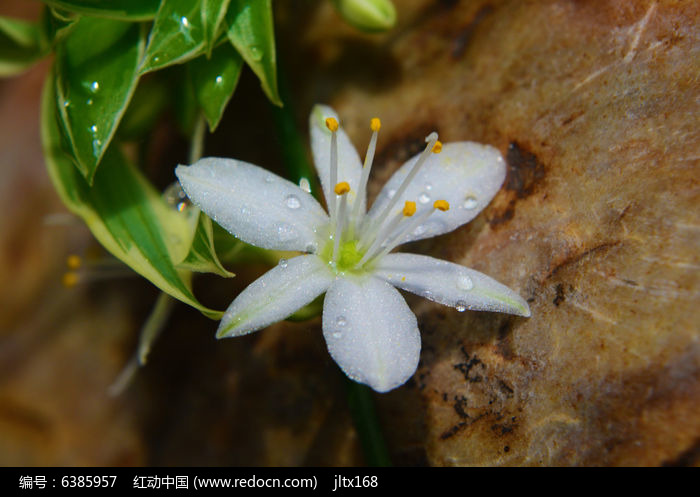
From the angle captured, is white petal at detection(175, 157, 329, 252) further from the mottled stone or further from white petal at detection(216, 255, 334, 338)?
the mottled stone

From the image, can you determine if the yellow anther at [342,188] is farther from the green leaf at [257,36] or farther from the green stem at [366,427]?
the green stem at [366,427]

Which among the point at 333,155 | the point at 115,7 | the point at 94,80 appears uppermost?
the point at 115,7

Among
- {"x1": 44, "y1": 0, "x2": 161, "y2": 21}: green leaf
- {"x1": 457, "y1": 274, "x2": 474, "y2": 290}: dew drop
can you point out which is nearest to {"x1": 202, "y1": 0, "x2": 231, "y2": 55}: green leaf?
{"x1": 44, "y1": 0, "x2": 161, "y2": 21}: green leaf

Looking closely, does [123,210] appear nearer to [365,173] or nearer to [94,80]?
[94,80]

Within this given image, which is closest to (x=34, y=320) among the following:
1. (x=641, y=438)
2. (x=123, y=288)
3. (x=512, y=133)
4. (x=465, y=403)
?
(x=123, y=288)

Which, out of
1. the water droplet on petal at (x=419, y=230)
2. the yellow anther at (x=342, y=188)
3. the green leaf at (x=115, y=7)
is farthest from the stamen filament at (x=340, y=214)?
the green leaf at (x=115, y=7)

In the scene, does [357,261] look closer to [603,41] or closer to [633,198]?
[633,198]

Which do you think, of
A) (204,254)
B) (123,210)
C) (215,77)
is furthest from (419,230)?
(123,210)
